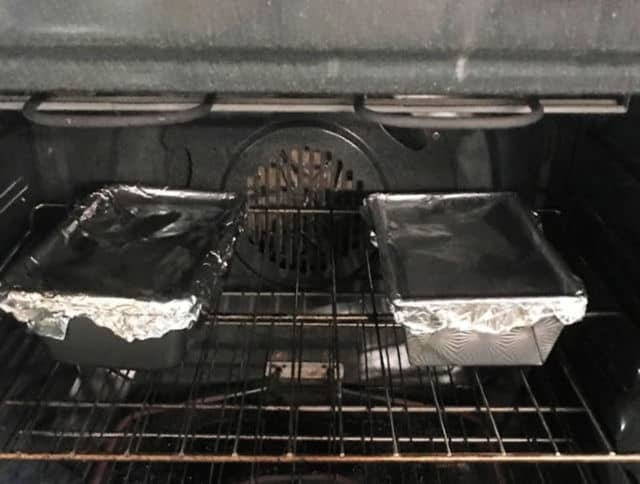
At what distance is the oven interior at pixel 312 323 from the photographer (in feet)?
2.82

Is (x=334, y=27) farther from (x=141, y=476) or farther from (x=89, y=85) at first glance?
(x=141, y=476)

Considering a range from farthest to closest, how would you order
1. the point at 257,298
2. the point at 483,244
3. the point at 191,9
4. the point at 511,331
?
1. the point at 257,298
2. the point at 483,244
3. the point at 511,331
4. the point at 191,9

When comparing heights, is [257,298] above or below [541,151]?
below

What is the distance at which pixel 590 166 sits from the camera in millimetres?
896

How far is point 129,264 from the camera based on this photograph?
2.72 ft

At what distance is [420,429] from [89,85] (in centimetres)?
61

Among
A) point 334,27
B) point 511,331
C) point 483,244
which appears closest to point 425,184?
point 483,244

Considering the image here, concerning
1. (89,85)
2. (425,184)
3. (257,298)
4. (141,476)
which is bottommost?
(141,476)

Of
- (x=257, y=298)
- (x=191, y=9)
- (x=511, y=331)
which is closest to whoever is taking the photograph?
(x=191, y=9)

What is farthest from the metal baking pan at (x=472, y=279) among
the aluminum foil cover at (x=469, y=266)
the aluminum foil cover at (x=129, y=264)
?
the aluminum foil cover at (x=129, y=264)

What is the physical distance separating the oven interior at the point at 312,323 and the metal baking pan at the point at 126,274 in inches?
2.2

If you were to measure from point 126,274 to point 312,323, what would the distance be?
0.28 m

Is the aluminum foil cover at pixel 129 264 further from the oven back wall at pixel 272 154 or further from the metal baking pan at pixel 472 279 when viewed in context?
the metal baking pan at pixel 472 279

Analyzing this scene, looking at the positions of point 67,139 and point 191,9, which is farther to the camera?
point 67,139
